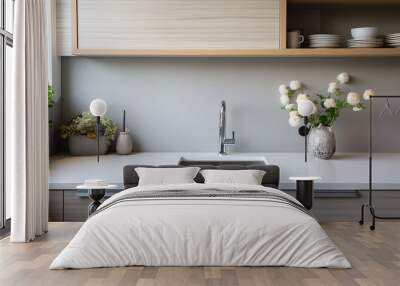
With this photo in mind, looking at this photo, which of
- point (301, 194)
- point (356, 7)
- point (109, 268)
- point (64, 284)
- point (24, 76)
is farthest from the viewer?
point (356, 7)

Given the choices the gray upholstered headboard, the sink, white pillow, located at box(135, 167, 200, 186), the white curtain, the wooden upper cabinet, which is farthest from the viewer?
the sink

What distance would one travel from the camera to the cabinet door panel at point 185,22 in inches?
220

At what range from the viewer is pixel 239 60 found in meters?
6.04

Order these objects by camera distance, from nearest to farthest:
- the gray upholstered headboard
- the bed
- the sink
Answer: the bed, the gray upholstered headboard, the sink

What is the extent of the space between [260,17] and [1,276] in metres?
3.16

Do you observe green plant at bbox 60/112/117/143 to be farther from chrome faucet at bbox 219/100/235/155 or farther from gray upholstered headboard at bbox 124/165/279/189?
chrome faucet at bbox 219/100/235/155

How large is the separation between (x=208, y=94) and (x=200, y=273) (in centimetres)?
271

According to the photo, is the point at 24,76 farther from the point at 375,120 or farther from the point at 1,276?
the point at 375,120

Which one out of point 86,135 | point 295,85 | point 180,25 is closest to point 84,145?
point 86,135

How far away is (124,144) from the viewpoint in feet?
19.4

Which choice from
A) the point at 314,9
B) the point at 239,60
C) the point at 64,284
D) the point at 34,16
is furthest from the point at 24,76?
the point at 314,9

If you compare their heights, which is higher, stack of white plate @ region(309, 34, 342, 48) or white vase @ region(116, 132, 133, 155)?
stack of white plate @ region(309, 34, 342, 48)

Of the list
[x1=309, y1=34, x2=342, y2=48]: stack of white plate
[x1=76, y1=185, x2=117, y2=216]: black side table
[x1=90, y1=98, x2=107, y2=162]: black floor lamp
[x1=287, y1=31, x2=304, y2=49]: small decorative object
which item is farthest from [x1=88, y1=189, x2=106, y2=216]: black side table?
[x1=309, y1=34, x2=342, y2=48]: stack of white plate

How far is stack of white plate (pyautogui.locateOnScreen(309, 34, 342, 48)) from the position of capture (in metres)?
5.70
